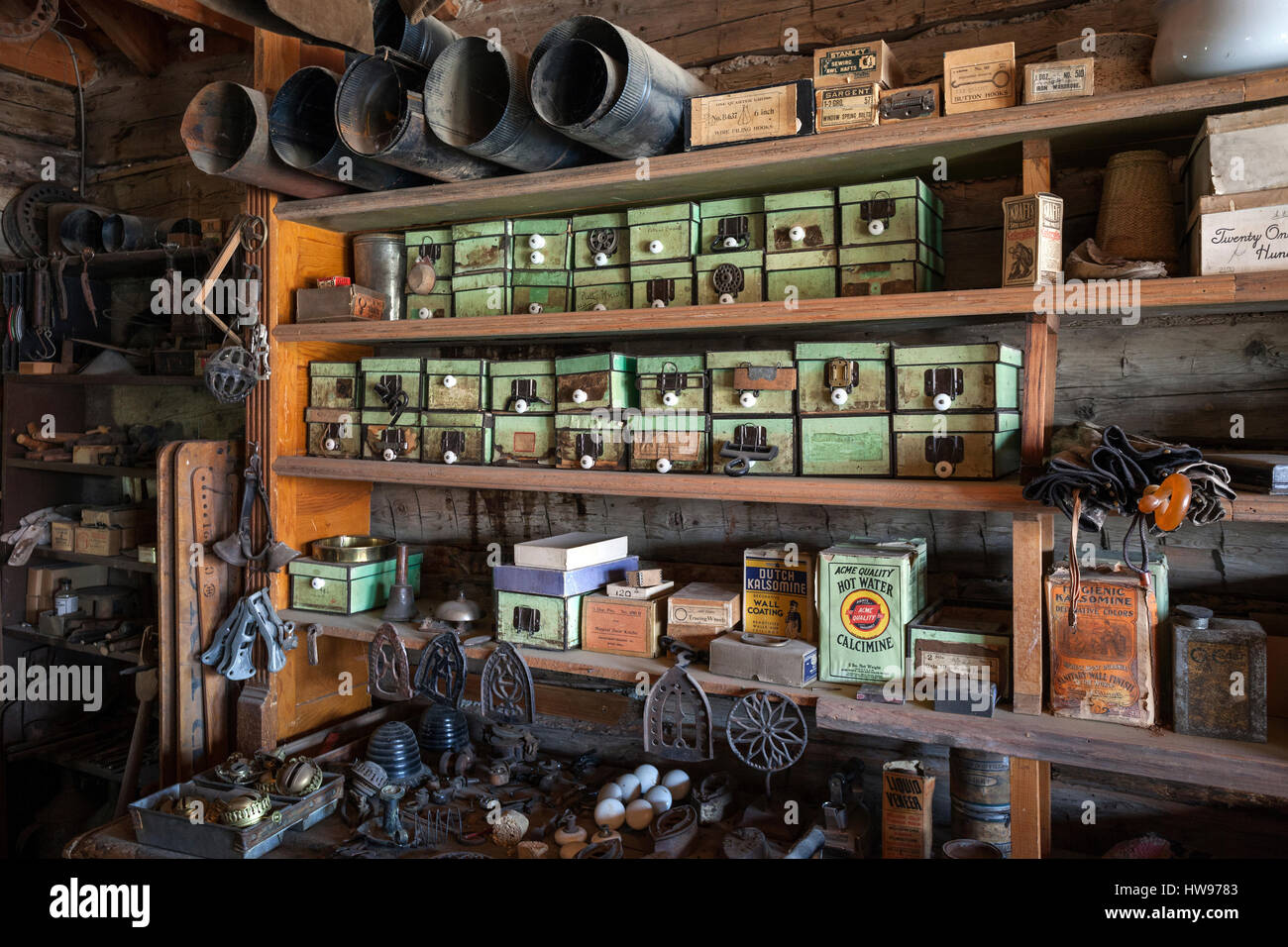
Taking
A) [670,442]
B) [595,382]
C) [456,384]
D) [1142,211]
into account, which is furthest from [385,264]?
[1142,211]

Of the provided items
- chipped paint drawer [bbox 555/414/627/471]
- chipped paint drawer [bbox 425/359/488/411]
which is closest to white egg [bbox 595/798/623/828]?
chipped paint drawer [bbox 555/414/627/471]

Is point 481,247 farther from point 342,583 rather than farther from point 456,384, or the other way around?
point 342,583

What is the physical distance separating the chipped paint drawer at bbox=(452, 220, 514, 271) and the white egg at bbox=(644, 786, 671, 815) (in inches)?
56.7

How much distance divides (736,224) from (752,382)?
0.40 m

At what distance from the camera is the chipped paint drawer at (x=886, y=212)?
1.95 metres

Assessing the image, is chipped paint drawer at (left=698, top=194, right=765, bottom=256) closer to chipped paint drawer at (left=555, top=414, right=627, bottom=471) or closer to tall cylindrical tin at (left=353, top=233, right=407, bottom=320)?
chipped paint drawer at (left=555, top=414, right=627, bottom=471)

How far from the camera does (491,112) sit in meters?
2.32

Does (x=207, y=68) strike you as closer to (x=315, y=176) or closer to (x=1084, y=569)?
(x=315, y=176)

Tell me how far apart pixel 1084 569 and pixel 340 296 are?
78.2 inches

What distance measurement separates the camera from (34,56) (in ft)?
11.9

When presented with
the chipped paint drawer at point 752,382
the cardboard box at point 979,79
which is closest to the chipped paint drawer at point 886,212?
the cardboard box at point 979,79

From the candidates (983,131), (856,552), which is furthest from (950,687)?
(983,131)

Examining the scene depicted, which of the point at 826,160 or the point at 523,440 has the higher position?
the point at 826,160

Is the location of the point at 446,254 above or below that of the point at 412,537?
above
